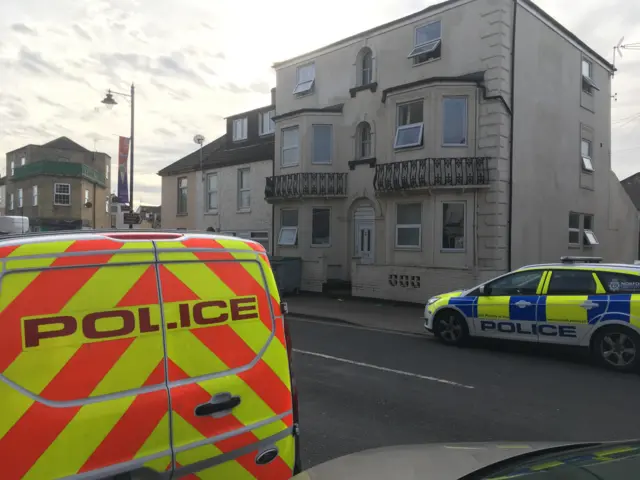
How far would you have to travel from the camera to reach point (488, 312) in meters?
9.17

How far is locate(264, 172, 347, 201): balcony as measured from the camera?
19.8m

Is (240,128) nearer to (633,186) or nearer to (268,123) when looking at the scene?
(268,123)

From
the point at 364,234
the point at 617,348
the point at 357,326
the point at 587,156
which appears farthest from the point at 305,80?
the point at 617,348

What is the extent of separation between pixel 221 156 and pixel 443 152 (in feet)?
46.0

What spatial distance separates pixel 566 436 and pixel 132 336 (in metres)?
4.56

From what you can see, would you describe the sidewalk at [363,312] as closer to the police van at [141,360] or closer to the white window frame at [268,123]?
the police van at [141,360]

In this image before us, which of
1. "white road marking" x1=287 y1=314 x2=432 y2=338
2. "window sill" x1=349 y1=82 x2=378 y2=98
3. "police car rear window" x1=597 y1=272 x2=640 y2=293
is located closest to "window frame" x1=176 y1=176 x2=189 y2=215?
"window sill" x1=349 y1=82 x2=378 y2=98

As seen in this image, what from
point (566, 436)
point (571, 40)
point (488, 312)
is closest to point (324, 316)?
point (488, 312)

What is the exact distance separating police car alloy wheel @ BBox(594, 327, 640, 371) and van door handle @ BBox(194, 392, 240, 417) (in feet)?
23.7

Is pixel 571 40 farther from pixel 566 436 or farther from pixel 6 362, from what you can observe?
pixel 6 362

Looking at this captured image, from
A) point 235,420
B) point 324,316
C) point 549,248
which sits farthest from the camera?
point 549,248

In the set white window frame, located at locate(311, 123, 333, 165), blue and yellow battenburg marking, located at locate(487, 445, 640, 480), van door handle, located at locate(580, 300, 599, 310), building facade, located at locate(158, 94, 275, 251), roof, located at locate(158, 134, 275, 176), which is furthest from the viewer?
roof, located at locate(158, 134, 275, 176)

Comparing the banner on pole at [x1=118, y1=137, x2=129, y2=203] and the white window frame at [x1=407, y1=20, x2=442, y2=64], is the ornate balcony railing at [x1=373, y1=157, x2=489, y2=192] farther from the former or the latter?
the banner on pole at [x1=118, y1=137, x2=129, y2=203]

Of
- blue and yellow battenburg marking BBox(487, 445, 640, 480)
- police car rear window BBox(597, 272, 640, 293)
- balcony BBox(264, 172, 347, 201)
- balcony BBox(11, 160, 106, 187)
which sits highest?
balcony BBox(11, 160, 106, 187)
